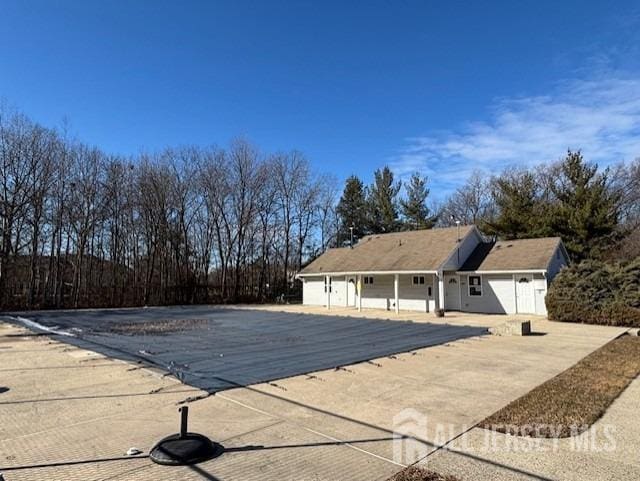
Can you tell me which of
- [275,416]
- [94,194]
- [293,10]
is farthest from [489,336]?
[94,194]

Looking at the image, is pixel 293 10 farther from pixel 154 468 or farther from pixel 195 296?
pixel 195 296

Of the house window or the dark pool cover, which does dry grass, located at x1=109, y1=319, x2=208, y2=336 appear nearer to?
the dark pool cover

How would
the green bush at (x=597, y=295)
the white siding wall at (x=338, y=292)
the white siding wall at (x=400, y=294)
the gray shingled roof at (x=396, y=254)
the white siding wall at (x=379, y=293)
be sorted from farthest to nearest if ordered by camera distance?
the white siding wall at (x=338, y=292)
the white siding wall at (x=379, y=293)
the white siding wall at (x=400, y=294)
the gray shingled roof at (x=396, y=254)
the green bush at (x=597, y=295)

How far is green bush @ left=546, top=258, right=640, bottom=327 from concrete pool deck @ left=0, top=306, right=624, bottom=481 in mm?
7597

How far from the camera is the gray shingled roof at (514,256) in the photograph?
60.7 ft

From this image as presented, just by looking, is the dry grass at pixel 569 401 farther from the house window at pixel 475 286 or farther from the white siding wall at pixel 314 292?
the white siding wall at pixel 314 292

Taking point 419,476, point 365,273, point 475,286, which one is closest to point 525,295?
point 475,286

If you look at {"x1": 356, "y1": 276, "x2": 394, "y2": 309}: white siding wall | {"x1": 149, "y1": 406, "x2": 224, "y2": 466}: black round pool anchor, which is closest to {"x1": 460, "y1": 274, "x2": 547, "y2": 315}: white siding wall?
{"x1": 356, "y1": 276, "x2": 394, "y2": 309}: white siding wall

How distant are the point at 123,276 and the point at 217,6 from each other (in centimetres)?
2254

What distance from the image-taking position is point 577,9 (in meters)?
11.2

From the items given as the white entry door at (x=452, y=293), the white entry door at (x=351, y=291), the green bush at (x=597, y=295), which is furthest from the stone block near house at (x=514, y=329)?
the white entry door at (x=351, y=291)

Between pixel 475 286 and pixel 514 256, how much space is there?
2275 millimetres

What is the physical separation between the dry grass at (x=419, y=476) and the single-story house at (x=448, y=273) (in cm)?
1619

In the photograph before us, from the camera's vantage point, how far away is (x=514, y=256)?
19625mm
